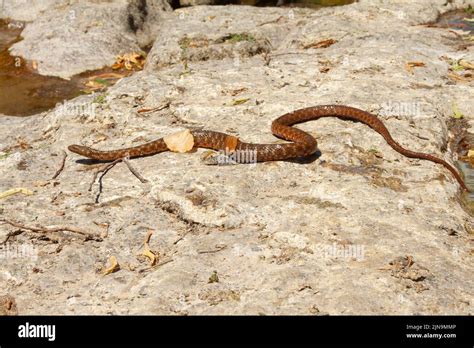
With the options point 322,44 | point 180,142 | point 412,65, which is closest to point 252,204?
point 180,142

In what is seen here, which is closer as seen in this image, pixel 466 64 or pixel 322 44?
pixel 466 64

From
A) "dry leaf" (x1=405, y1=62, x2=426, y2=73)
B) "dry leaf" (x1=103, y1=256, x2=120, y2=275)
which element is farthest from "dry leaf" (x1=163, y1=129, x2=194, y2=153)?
"dry leaf" (x1=405, y1=62, x2=426, y2=73)

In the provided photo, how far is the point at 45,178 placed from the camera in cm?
684

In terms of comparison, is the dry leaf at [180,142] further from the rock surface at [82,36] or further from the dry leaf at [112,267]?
the rock surface at [82,36]

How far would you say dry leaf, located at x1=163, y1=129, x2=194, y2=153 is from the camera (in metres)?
7.22

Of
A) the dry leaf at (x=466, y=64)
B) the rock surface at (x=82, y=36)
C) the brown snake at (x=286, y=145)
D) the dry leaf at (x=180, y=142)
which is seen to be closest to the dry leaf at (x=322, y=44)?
the dry leaf at (x=466, y=64)

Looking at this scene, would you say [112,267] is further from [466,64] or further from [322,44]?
[322,44]

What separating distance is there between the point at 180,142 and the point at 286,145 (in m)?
1.40

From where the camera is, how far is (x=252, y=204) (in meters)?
5.96

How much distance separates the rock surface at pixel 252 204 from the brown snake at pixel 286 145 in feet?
0.41

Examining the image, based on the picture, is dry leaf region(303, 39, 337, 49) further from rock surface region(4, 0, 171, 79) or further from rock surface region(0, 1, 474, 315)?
rock surface region(4, 0, 171, 79)

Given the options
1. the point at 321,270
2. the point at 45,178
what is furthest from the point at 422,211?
the point at 45,178

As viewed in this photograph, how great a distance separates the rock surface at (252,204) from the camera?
4789 millimetres

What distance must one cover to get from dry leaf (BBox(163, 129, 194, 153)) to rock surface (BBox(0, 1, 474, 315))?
147 millimetres
